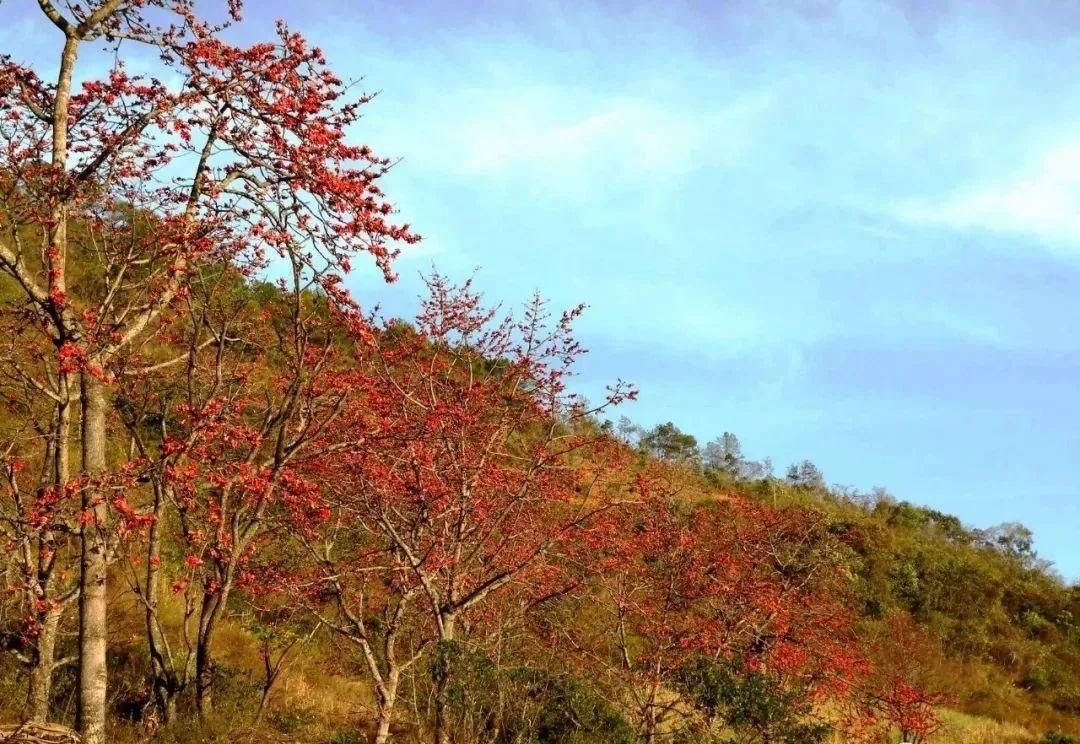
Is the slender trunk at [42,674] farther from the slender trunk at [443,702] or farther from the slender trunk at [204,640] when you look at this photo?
the slender trunk at [443,702]

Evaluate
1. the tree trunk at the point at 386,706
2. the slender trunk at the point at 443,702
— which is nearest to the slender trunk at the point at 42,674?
the tree trunk at the point at 386,706

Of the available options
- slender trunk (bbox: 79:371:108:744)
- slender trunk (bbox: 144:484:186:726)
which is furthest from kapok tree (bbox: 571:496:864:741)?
slender trunk (bbox: 79:371:108:744)

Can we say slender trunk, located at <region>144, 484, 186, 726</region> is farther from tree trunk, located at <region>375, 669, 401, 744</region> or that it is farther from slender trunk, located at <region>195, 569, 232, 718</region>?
tree trunk, located at <region>375, 669, 401, 744</region>

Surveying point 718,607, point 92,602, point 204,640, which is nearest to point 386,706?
point 204,640

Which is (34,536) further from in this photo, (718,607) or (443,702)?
(718,607)

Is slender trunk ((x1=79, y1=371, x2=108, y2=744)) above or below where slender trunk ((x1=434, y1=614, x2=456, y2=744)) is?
above

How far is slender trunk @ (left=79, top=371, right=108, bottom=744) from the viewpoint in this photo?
5.88m

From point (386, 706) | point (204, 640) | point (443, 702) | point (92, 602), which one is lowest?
point (386, 706)

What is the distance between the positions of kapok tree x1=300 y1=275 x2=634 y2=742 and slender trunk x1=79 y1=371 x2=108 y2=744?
2926mm

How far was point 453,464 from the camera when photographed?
9266mm

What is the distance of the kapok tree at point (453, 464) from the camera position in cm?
913

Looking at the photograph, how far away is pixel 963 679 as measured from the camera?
24.9m

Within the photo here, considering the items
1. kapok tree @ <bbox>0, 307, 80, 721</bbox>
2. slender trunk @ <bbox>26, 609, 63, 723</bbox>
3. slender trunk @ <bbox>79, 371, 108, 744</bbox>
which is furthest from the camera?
slender trunk @ <bbox>26, 609, 63, 723</bbox>

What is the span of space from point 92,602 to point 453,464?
161 inches
